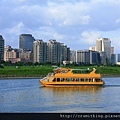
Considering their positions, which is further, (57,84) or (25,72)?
(25,72)

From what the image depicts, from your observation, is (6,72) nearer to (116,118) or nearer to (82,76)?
(82,76)

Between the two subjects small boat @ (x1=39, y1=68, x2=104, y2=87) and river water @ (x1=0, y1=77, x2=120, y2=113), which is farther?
small boat @ (x1=39, y1=68, x2=104, y2=87)

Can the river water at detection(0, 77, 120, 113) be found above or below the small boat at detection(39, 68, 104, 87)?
below

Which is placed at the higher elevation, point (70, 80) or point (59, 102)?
point (70, 80)

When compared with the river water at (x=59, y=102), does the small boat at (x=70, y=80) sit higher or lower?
higher

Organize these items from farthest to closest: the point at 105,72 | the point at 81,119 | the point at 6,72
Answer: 1. the point at 105,72
2. the point at 6,72
3. the point at 81,119

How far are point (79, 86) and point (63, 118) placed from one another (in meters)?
60.2

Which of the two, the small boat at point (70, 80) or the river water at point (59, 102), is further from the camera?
the small boat at point (70, 80)

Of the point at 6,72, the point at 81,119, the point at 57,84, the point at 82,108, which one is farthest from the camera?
the point at 6,72

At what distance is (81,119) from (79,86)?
60364mm

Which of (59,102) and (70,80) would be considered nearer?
(59,102)

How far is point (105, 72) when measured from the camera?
156 m

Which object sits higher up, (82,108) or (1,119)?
(1,119)

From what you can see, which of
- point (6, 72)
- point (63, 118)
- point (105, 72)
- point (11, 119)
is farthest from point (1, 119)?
point (105, 72)
